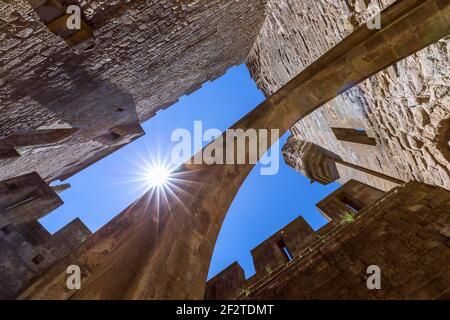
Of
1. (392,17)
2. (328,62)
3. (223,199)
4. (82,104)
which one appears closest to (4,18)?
(82,104)

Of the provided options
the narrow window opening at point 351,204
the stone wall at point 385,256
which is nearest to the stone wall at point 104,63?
the stone wall at point 385,256

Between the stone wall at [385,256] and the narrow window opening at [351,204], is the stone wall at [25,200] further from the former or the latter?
the narrow window opening at [351,204]

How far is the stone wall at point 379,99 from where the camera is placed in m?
3.22

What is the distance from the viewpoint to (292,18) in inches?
210

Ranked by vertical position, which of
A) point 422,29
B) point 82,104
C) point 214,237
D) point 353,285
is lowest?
point 353,285

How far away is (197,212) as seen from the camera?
6.63 ft

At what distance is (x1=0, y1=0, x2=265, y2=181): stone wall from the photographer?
9.84ft

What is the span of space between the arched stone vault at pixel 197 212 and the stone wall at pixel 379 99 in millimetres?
607

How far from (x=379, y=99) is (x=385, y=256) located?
2587mm

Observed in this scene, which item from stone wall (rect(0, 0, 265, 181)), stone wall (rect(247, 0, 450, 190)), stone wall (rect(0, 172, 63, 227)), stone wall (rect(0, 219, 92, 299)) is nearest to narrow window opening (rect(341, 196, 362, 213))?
stone wall (rect(247, 0, 450, 190))

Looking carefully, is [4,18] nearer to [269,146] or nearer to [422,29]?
[269,146]

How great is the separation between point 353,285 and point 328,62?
2670 millimetres

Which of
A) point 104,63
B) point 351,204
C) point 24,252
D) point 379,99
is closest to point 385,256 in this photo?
point 379,99

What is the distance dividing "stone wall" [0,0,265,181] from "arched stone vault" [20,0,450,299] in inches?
92.3
